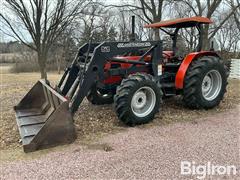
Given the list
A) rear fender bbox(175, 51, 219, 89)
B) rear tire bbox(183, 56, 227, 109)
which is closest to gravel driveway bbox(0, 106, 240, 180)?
rear tire bbox(183, 56, 227, 109)

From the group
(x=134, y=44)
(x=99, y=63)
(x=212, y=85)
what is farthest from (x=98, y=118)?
(x=212, y=85)

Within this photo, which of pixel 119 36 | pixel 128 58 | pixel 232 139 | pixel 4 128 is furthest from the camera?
pixel 119 36

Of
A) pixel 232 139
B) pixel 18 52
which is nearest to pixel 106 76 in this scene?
pixel 232 139

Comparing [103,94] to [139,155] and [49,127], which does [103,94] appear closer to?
[49,127]

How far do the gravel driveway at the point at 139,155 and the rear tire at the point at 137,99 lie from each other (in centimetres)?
25

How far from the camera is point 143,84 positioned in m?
5.68

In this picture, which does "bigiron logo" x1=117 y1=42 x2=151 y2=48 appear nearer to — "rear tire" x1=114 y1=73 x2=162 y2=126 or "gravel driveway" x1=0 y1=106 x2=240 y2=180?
"rear tire" x1=114 y1=73 x2=162 y2=126

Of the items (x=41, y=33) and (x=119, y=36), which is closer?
(x=41, y=33)

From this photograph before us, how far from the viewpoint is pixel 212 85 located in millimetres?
7219

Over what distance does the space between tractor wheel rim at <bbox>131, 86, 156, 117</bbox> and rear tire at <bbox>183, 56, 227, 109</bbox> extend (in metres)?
1.03

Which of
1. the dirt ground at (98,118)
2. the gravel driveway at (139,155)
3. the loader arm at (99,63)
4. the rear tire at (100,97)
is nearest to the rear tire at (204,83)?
the dirt ground at (98,118)

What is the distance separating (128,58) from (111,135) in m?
1.82

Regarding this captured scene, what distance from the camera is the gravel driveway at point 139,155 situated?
12.5 feet

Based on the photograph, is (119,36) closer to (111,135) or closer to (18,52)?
(18,52)
